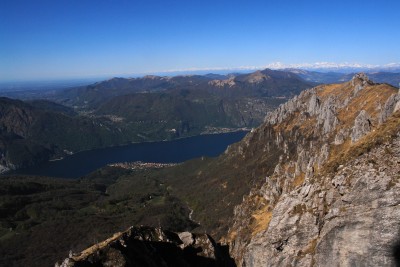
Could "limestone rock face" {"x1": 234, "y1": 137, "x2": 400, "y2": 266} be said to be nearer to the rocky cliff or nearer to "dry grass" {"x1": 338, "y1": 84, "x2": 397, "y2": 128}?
the rocky cliff

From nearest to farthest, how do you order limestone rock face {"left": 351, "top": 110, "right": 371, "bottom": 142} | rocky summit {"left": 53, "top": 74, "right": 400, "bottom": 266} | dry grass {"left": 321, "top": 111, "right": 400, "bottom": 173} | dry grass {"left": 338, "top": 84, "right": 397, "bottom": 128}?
rocky summit {"left": 53, "top": 74, "right": 400, "bottom": 266}, dry grass {"left": 321, "top": 111, "right": 400, "bottom": 173}, limestone rock face {"left": 351, "top": 110, "right": 371, "bottom": 142}, dry grass {"left": 338, "top": 84, "right": 397, "bottom": 128}

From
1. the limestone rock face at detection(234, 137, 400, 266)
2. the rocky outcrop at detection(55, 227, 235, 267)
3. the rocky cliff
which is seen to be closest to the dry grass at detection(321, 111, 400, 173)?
the rocky cliff

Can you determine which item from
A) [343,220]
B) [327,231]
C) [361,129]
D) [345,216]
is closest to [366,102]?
[361,129]

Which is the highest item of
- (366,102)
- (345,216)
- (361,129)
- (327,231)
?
(366,102)

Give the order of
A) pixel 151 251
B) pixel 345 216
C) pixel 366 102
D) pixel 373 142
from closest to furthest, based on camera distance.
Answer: pixel 345 216 < pixel 373 142 < pixel 151 251 < pixel 366 102

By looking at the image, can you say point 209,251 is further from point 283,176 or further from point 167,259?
point 283,176

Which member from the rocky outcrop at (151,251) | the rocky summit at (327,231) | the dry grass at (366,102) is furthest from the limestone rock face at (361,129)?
the rocky outcrop at (151,251)

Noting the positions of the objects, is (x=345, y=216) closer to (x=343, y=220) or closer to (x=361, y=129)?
(x=343, y=220)

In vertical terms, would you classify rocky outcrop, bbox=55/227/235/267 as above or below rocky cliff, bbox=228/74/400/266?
below

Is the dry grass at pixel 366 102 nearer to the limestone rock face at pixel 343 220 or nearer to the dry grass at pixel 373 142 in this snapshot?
the dry grass at pixel 373 142
